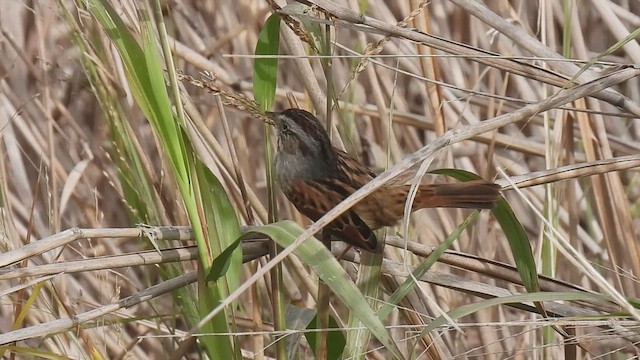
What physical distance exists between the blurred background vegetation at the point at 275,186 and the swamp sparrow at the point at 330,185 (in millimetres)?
55

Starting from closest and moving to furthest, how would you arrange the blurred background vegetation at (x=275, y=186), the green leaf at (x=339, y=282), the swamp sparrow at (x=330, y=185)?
the green leaf at (x=339, y=282) < the blurred background vegetation at (x=275, y=186) < the swamp sparrow at (x=330, y=185)

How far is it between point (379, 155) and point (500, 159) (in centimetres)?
39

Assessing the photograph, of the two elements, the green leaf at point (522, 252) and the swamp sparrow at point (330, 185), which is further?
the swamp sparrow at point (330, 185)

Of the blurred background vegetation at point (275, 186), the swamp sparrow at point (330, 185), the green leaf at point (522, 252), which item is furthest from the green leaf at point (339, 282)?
the swamp sparrow at point (330, 185)

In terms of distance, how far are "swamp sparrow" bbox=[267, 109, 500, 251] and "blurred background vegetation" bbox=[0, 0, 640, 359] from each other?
5cm

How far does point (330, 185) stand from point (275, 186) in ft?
0.39

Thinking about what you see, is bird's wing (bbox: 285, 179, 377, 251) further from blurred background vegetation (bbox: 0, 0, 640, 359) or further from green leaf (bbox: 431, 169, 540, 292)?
green leaf (bbox: 431, 169, 540, 292)

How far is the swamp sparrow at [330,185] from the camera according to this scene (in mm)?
1681

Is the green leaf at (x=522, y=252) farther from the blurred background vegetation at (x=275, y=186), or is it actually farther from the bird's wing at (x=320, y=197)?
the bird's wing at (x=320, y=197)

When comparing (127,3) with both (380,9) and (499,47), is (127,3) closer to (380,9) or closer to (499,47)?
(380,9)

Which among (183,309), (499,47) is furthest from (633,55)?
(183,309)

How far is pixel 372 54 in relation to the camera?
134 centimetres

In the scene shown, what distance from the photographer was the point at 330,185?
186 cm

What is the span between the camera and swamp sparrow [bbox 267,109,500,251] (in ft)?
5.51
